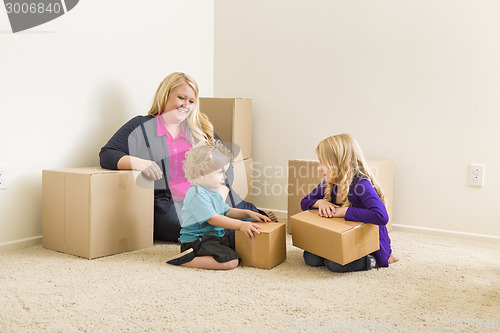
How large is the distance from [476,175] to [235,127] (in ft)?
4.21

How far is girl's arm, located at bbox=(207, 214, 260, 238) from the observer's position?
5.99 ft

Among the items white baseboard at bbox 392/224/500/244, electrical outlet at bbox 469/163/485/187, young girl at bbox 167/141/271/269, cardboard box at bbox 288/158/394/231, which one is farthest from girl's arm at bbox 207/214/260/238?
electrical outlet at bbox 469/163/485/187

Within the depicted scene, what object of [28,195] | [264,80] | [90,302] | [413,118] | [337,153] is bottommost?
[90,302]

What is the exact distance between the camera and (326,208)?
6.18 ft

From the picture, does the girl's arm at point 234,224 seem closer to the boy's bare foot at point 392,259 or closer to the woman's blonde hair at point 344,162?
the woman's blonde hair at point 344,162

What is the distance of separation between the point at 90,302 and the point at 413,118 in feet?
5.97

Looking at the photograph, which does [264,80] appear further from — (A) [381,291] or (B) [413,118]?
(A) [381,291]

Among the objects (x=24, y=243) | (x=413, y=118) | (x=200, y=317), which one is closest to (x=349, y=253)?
(x=200, y=317)

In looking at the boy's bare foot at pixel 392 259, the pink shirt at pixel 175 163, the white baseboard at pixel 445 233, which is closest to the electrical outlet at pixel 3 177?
the pink shirt at pixel 175 163

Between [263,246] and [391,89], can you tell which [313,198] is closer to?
[263,246]

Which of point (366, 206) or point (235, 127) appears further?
point (235, 127)

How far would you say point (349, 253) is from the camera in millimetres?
1725

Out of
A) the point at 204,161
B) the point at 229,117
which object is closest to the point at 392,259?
the point at 204,161

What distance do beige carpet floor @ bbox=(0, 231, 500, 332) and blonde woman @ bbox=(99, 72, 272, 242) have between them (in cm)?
31
